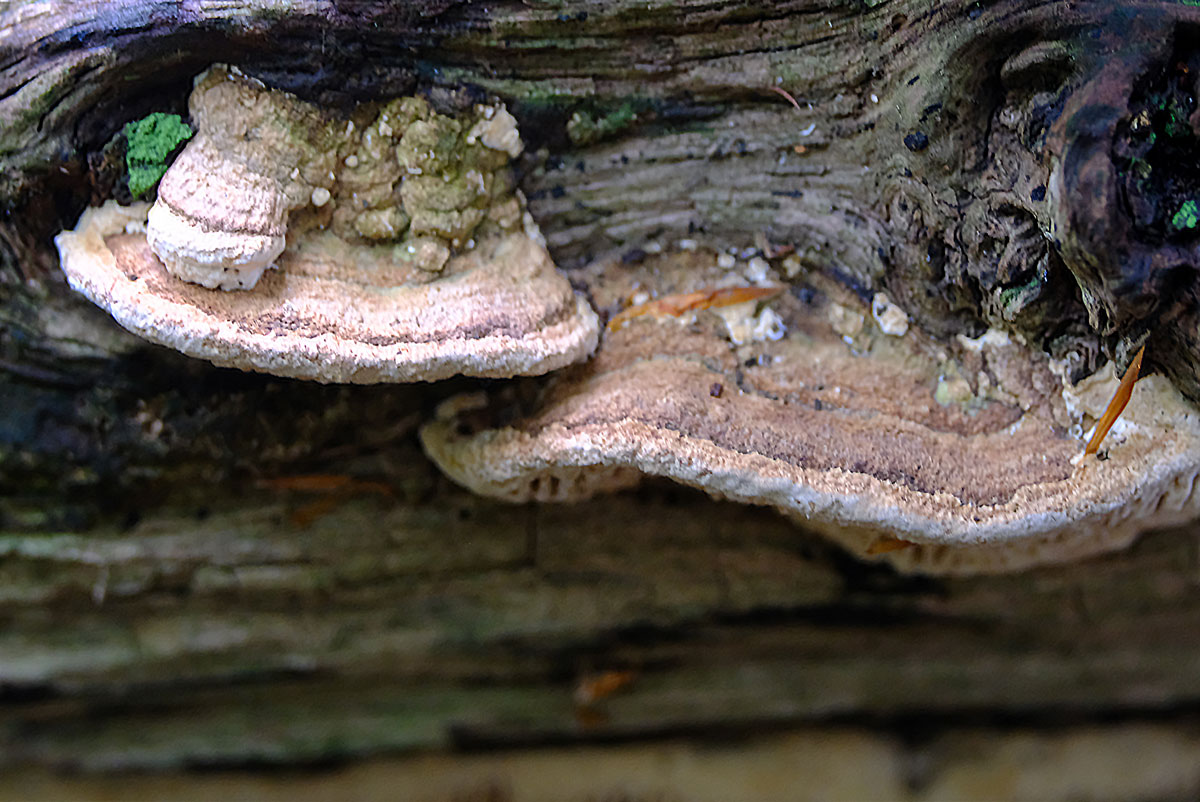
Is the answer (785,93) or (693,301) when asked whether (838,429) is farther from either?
(785,93)

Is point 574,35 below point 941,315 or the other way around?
the other way around

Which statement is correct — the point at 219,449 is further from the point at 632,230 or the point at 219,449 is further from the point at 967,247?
the point at 967,247

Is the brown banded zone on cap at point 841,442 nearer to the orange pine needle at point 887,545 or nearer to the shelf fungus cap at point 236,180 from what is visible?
the orange pine needle at point 887,545

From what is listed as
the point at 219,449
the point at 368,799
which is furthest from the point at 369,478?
the point at 368,799

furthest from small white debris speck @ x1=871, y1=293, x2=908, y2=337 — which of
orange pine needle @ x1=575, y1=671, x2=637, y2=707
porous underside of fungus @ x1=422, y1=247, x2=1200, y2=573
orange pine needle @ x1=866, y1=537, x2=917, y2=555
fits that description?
orange pine needle @ x1=575, y1=671, x2=637, y2=707

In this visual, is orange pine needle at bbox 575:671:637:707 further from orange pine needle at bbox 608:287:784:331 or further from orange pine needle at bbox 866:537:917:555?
orange pine needle at bbox 608:287:784:331
